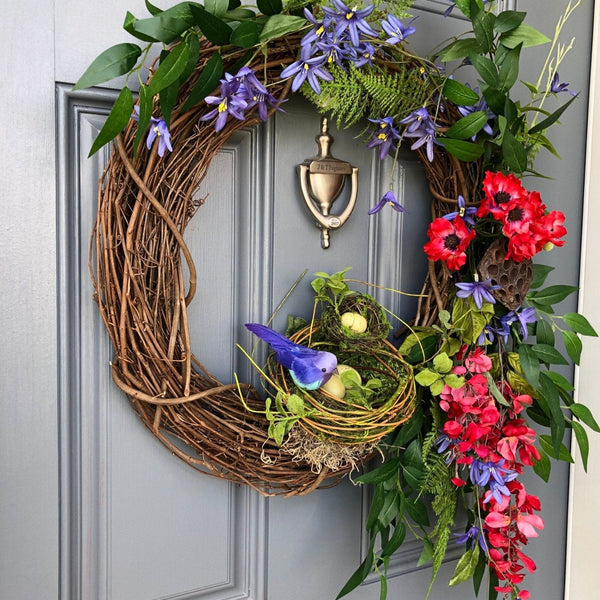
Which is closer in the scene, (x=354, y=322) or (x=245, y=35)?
(x=245, y=35)

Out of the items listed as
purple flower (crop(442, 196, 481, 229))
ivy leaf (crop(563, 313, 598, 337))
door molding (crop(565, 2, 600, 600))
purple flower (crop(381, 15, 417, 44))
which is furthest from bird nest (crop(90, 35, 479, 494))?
door molding (crop(565, 2, 600, 600))

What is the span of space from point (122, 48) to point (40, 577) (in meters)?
0.67

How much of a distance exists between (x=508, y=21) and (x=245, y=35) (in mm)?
383

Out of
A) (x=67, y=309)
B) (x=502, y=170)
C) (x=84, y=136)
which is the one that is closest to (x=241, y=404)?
(x=67, y=309)

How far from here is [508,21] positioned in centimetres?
88

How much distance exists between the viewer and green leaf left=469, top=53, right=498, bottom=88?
0.85 metres

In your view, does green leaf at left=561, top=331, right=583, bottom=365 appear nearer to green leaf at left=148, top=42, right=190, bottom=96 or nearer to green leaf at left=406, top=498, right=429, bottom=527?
green leaf at left=406, top=498, right=429, bottom=527

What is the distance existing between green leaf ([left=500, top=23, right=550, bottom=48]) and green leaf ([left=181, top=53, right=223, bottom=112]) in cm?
42

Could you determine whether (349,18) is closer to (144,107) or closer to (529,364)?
(144,107)

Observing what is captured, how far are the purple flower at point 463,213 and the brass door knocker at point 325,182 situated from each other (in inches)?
6.5

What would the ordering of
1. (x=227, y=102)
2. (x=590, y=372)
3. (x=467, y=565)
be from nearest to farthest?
(x=227, y=102)
(x=467, y=565)
(x=590, y=372)

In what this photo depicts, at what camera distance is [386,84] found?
88cm

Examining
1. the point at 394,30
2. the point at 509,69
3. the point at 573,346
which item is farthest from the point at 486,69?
the point at 573,346

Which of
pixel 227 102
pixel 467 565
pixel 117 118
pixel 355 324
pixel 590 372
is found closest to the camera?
pixel 117 118
